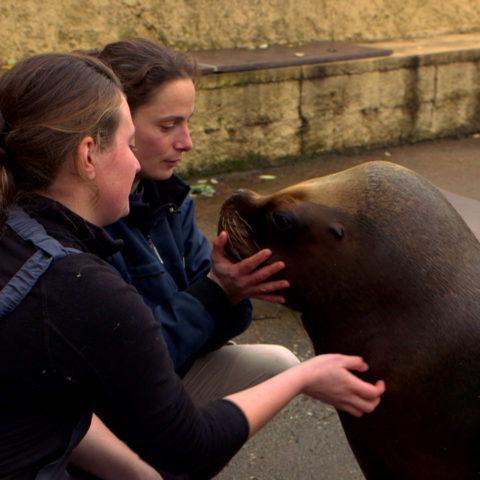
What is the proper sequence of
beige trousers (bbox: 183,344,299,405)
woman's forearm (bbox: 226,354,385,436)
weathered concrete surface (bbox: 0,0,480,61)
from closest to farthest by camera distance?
woman's forearm (bbox: 226,354,385,436) → beige trousers (bbox: 183,344,299,405) → weathered concrete surface (bbox: 0,0,480,61)

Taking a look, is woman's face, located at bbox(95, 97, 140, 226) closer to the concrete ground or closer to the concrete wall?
the concrete ground

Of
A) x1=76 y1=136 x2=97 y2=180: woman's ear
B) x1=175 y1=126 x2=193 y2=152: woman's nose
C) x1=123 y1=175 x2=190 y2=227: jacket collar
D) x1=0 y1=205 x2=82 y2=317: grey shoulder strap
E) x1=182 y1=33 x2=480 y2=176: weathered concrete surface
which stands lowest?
x1=182 y1=33 x2=480 y2=176: weathered concrete surface

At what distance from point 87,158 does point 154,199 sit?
0.78m

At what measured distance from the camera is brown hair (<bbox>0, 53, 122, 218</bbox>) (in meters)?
1.73

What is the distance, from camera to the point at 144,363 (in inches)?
65.9

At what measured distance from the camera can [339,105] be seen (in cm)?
691

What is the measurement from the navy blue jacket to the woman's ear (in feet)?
1.99

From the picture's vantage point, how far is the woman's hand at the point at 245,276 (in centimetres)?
218

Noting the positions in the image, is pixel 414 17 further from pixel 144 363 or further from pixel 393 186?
pixel 144 363

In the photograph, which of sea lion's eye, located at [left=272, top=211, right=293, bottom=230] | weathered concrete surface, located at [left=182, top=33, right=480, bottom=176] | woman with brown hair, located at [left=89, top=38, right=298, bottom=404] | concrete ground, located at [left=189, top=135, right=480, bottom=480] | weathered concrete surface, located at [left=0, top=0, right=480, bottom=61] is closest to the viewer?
sea lion's eye, located at [left=272, top=211, right=293, bottom=230]

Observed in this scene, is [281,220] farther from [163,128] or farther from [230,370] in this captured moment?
[230,370]

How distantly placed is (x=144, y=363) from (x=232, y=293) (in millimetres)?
773

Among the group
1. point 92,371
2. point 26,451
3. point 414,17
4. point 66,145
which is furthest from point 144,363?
point 414,17

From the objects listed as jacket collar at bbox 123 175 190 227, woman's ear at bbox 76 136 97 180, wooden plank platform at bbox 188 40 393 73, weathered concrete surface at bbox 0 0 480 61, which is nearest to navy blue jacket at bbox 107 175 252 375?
jacket collar at bbox 123 175 190 227
